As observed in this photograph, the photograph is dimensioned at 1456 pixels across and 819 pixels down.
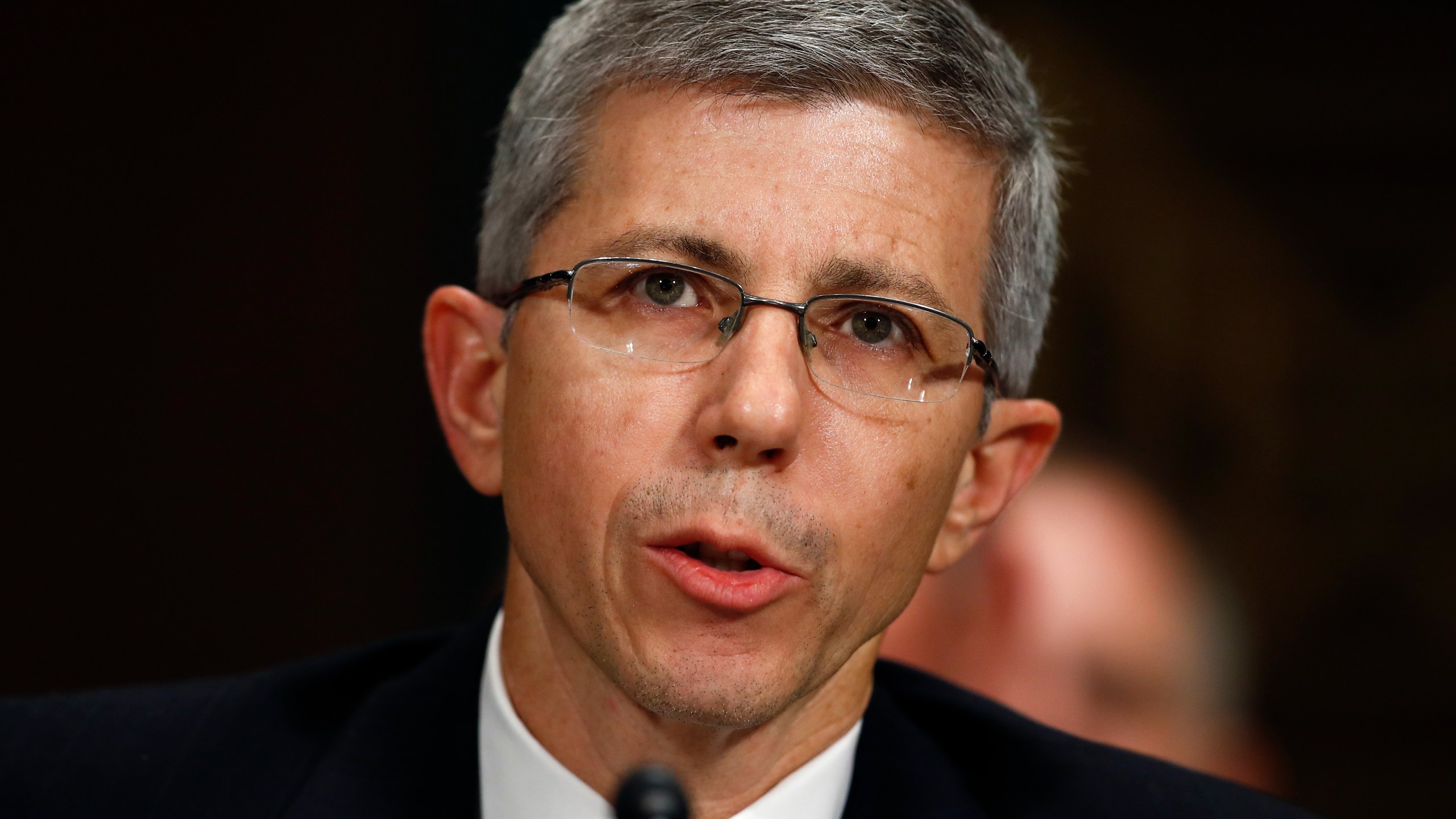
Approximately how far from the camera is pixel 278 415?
3.97 meters

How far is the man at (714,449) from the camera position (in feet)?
5.46

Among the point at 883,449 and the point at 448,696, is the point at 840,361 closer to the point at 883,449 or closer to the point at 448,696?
the point at 883,449

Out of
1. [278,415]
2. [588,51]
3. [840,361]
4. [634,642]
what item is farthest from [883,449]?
[278,415]

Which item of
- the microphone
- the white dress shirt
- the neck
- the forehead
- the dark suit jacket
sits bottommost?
the dark suit jacket

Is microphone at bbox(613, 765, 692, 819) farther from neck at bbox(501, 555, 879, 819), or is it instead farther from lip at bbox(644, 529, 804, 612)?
neck at bbox(501, 555, 879, 819)

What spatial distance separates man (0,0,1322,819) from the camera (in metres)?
1.66

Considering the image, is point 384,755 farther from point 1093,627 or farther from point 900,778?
point 1093,627

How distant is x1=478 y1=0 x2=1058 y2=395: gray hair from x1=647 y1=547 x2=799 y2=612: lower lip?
0.50m

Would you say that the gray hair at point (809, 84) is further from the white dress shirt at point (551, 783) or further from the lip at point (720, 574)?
the white dress shirt at point (551, 783)

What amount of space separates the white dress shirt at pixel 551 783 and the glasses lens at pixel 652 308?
22.6 inches

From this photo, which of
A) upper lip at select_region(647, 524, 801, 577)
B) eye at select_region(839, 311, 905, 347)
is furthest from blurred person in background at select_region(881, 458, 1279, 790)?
upper lip at select_region(647, 524, 801, 577)

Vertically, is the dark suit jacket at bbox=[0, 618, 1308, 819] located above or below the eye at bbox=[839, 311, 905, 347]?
below

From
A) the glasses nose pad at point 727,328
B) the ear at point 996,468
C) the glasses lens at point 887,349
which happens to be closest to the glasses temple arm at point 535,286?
the glasses nose pad at point 727,328

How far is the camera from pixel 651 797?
1.13 meters
